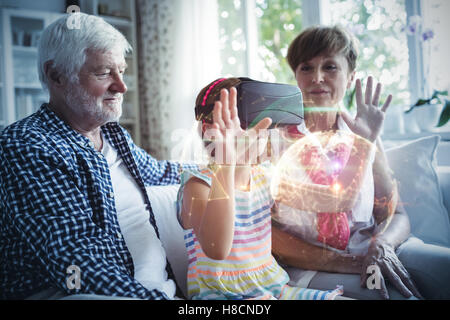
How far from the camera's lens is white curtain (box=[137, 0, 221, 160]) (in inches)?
102

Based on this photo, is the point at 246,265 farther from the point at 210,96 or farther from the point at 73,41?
the point at 73,41

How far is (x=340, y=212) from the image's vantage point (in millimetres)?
803

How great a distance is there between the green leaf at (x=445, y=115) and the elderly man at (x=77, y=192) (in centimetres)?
123

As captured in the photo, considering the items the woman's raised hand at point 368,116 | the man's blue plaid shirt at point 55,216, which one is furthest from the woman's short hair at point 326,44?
the man's blue plaid shirt at point 55,216

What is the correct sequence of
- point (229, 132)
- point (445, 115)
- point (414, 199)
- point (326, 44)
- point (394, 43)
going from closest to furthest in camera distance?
point (229, 132) < point (326, 44) < point (414, 199) < point (445, 115) < point (394, 43)

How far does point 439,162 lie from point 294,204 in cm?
79

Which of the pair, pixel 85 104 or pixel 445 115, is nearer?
pixel 85 104

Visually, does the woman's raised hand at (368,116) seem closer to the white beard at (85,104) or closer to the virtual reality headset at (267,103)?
the virtual reality headset at (267,103)

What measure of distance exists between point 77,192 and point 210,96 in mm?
345

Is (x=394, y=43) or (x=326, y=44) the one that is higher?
(x=394, y=43)

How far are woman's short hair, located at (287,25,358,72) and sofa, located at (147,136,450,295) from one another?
16.1 inches

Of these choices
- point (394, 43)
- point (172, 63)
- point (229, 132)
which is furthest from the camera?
point (172, 63)

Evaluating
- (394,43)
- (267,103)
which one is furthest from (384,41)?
(267,103)
